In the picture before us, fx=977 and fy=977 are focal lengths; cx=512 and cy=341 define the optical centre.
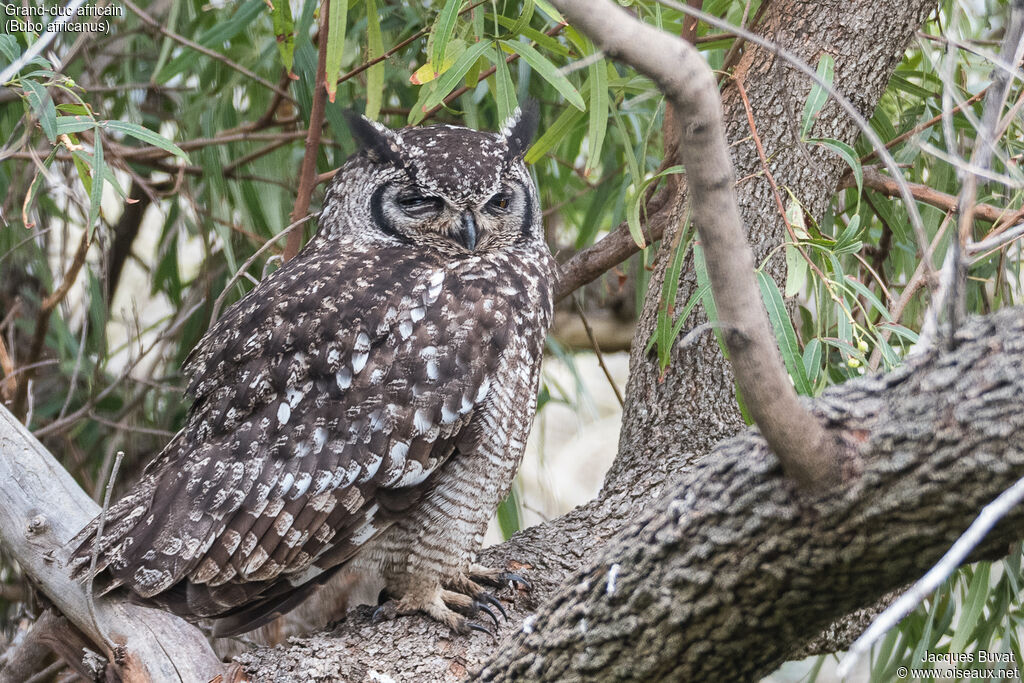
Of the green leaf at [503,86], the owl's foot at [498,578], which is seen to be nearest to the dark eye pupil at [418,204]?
the green leaf at [503,86]

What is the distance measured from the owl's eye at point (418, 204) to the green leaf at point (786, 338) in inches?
28.0

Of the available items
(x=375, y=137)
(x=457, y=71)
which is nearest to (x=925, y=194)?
(x=457, y=71)

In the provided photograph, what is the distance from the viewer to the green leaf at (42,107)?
1.57 m

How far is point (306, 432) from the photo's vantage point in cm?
171

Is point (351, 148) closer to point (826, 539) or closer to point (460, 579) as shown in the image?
point (460, 579)

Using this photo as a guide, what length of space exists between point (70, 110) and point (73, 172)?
125 cm

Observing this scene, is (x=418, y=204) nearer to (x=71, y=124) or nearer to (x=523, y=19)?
(x=523, y=19)

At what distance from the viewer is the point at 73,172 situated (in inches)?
112

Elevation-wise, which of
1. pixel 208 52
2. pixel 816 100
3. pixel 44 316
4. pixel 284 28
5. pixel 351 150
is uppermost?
pixel 208 52

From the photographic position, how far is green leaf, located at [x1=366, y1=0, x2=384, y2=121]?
203 cm

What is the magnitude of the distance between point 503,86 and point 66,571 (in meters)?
1.15

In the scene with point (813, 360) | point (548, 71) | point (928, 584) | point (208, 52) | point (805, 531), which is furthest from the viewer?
point (208, 52)

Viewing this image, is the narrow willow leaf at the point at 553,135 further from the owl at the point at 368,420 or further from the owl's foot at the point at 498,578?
the owl's foot at the point at 498,578

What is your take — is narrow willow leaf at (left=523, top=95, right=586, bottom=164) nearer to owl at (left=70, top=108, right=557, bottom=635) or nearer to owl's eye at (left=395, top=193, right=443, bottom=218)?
owl at (left=70, top=108, right=557, bottom=635)
